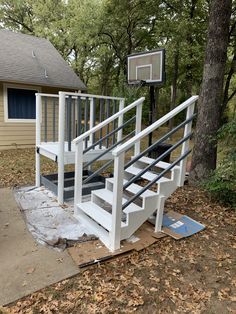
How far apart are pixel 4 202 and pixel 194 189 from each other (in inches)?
128

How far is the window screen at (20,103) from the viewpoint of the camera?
8.21 m

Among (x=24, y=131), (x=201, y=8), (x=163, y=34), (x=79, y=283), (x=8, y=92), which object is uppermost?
(x=201, y=8)

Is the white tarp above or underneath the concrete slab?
above

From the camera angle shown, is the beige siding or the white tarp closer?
the white tarp

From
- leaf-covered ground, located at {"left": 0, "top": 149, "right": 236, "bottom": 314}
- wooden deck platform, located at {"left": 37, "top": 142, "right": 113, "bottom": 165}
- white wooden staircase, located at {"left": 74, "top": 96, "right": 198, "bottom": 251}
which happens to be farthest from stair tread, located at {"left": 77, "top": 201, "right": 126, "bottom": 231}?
wooden deck platform, located at {"left": 37, "top": 142, "right": 113, "bottom": 165}

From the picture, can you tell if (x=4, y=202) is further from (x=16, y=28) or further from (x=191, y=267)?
(x=16, y=28)

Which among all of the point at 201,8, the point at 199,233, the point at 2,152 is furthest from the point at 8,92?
the point at 201,8

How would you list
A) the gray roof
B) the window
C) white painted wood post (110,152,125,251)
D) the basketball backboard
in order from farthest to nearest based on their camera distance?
the window < the gray roof < the basketball backboard < white painted wood post (110,152,125,251)

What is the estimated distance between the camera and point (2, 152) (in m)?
7.85

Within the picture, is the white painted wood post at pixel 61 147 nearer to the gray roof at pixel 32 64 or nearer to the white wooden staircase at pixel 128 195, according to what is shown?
the white wooden staircase at pixel 128 195

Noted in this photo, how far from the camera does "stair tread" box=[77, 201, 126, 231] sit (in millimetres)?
2792

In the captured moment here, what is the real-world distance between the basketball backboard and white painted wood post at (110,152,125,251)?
2599 mm

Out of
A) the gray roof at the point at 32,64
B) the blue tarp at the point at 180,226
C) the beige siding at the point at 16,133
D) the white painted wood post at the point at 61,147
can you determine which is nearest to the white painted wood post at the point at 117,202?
the blue tarp at the point at 180,226

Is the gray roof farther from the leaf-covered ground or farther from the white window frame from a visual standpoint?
the leaf-covered ground
